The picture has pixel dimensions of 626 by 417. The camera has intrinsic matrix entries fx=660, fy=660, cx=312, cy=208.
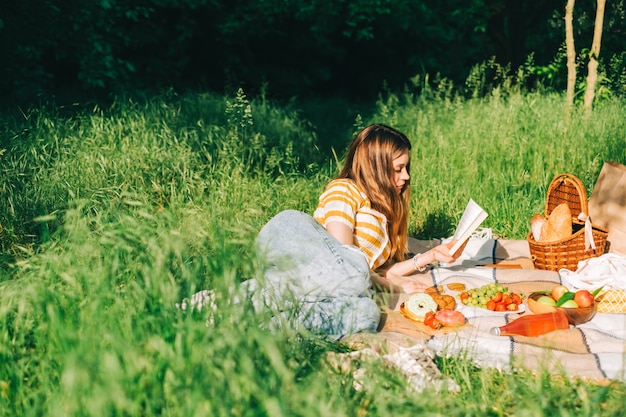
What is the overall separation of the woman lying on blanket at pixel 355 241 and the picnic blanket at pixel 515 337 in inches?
8.2

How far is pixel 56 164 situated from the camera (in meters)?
4.86

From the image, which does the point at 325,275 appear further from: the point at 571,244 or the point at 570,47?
the point at 570,47

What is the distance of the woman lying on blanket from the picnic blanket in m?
0.21

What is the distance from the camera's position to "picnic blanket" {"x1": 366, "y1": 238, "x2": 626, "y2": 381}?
2.98 m

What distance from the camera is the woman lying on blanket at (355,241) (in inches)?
132

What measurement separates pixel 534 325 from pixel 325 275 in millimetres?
1131

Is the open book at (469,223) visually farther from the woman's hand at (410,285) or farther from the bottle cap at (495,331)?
the bottle cap at (495,331)

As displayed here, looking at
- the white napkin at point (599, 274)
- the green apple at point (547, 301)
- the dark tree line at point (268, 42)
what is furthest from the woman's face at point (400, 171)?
the dark tree line at point (268, 42)

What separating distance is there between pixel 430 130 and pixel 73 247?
5341 millimetres

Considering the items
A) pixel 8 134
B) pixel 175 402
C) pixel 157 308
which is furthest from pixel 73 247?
pixel 8 134

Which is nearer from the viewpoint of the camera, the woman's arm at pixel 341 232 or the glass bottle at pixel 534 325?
the glass bottle at pixel 534 325

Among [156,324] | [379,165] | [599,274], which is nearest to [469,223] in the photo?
[379,165]

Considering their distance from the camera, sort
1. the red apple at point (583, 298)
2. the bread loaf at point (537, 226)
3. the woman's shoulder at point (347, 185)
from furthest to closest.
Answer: the bread loaf at point (537, 226) → the woman's shoulder at point (347, 185) → the red apple at point (583, 298)

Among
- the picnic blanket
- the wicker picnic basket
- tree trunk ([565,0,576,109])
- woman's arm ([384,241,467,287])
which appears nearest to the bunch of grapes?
the picnic blanket
